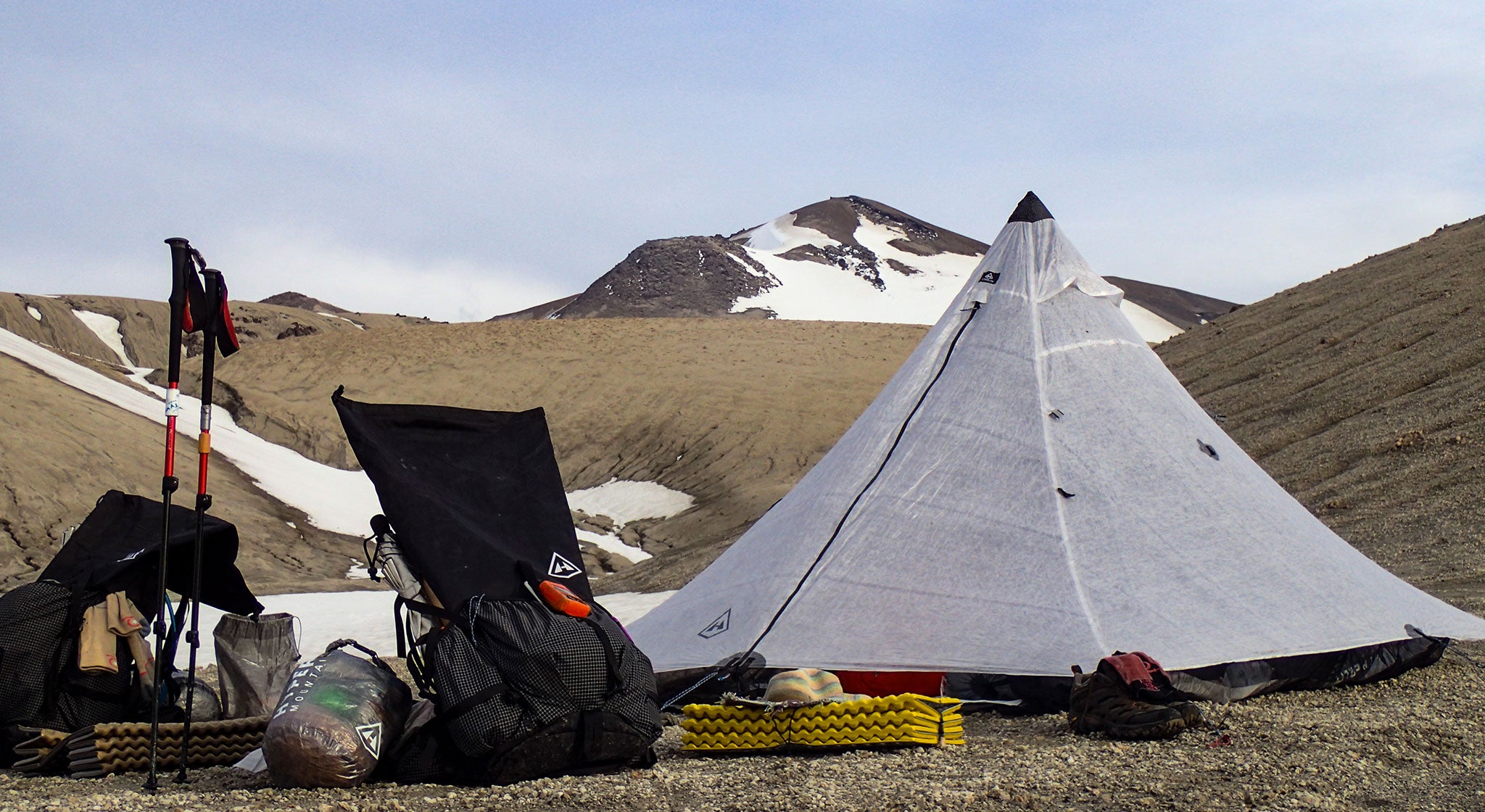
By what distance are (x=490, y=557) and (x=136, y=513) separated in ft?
7.00

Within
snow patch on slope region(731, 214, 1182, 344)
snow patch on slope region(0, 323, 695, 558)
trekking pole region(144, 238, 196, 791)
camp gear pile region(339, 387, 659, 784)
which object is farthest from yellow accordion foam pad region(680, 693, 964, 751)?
snow patch on slope region(731, 214, 1182, 344)

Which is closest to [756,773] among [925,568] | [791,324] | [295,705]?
[295,705]

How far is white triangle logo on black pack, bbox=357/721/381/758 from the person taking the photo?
461 centimetres

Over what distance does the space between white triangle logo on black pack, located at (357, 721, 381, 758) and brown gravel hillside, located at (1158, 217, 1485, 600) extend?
863cm

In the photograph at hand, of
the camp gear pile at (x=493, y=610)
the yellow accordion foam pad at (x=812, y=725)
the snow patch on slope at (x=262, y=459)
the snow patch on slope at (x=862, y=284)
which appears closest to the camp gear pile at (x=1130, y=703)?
the yellow accordion foam pad at (x=812, y=725)

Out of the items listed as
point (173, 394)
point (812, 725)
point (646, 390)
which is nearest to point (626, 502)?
point (646, 390)

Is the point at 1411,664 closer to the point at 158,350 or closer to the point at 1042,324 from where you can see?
the point at 1042,324

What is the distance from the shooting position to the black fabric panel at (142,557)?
5.46 metres

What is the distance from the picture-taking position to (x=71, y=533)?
6.03 meters

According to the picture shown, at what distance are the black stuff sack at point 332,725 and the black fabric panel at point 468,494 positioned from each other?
1.58 feet

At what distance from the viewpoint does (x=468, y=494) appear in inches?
223

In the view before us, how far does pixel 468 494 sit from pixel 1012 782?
9.08 feet

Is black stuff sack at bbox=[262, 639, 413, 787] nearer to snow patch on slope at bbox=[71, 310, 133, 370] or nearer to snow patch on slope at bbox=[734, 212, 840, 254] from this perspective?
snow patch on slope at bbox=[71, 310, 133, 370]

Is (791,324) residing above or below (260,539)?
above
